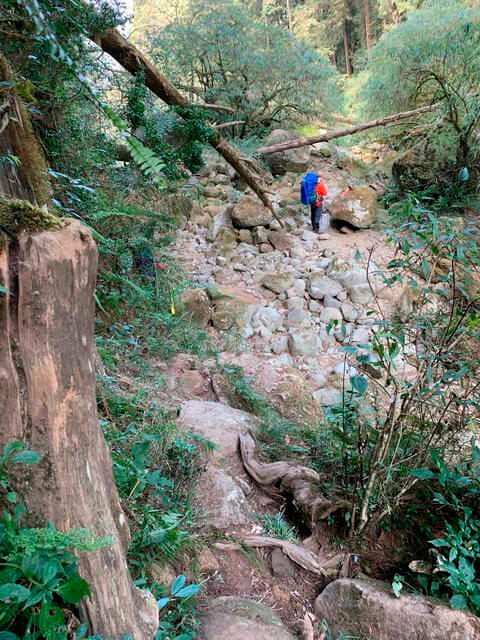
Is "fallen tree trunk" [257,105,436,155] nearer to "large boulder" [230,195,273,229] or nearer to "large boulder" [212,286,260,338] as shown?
"large boulder" [230,195,273,229]

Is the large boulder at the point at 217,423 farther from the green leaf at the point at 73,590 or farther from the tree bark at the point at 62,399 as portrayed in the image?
the green leaf at the point at 73,590

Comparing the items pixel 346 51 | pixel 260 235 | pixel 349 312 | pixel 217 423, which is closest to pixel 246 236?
pixel 260 235

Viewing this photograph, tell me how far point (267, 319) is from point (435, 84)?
688cm

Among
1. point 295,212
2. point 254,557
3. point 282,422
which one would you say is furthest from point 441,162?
point 254,557

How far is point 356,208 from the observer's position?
27.3 feet

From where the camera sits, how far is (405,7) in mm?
13234

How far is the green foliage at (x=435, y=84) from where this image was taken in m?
7.57

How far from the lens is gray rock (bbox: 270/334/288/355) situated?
A: 6188mm

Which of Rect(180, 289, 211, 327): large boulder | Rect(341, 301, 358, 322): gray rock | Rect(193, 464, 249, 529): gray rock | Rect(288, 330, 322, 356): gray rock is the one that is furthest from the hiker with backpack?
Rect(193, 464, 249, 529): gray rock

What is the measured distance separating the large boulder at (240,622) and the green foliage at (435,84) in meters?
8.52

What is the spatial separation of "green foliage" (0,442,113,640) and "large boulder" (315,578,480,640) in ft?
4.26

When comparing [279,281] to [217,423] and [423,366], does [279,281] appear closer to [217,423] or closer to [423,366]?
[217,423]

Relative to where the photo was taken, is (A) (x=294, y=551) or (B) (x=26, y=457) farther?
(A) (x=294, y=551)

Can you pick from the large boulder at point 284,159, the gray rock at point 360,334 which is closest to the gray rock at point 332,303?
the gray rock at point 360,334
